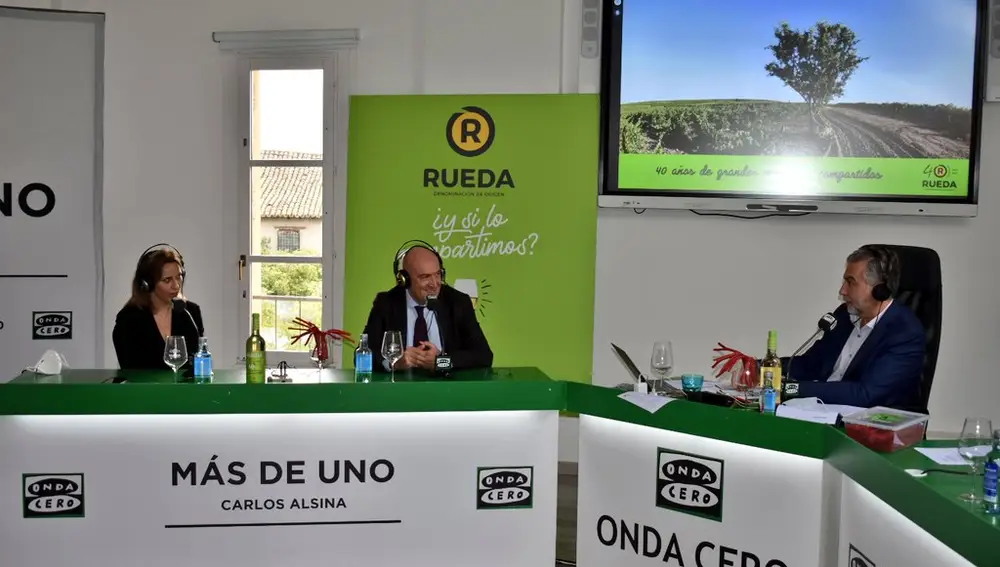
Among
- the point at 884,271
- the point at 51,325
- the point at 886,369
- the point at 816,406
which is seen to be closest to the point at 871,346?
the point at 886,369

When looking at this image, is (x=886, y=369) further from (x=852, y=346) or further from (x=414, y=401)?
(x=414, y=401)

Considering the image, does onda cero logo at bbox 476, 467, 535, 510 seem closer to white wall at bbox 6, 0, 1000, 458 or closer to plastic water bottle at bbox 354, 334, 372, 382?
plastic water bottle at bbox 354, 334, 372, 382

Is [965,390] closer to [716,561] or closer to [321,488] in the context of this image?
[716,561]

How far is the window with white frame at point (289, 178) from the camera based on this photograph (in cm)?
509

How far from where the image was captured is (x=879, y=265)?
338 cm

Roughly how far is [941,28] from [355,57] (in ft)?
11.0

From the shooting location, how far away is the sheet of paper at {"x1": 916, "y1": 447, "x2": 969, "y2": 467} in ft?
7.50

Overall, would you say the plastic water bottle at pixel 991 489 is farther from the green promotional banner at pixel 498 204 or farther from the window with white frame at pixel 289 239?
the window with white frame at pixel 289 239

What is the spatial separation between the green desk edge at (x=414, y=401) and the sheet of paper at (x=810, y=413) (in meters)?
0.13

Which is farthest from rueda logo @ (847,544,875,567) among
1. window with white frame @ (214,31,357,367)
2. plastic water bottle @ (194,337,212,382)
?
window with white frame @ (214,31,357,367)

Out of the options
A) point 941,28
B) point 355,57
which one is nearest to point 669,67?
point 941,28

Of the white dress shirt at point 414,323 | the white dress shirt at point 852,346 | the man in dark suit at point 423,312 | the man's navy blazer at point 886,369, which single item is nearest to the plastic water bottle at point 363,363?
the man in dark suit at point 423,312

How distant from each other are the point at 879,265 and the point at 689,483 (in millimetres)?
1263

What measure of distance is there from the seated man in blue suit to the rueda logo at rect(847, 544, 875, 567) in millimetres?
804
